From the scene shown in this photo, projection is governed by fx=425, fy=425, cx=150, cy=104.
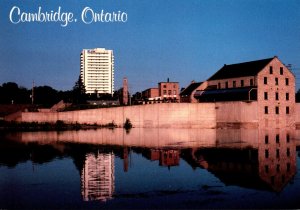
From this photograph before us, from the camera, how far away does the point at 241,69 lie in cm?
7106

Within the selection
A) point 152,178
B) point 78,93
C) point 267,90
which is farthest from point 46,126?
point 78,93

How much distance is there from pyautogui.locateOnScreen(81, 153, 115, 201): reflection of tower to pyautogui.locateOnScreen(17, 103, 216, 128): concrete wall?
35681mm

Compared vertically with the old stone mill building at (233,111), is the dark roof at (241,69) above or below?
above

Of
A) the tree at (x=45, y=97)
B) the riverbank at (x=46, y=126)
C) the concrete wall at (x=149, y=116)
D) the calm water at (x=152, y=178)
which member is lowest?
the calm water at (x=152, y=178)

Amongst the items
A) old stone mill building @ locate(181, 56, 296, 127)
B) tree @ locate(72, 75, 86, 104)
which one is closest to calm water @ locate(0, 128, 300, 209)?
old stone mill building @ locate(181, 56, 296, 127)

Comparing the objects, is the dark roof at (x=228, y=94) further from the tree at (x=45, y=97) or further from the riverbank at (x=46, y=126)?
the tree at (x=45, y=97)

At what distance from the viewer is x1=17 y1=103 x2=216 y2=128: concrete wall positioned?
208ft

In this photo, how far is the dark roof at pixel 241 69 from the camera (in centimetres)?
6608

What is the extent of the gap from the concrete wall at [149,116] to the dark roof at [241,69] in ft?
27.4

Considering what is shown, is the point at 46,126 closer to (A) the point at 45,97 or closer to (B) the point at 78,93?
(A) the point at 45,97

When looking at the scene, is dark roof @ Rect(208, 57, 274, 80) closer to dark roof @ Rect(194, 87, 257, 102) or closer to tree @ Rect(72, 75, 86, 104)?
dark roof @ Rect(194, 87, 257, 102)

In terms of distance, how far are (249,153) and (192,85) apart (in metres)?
56.3

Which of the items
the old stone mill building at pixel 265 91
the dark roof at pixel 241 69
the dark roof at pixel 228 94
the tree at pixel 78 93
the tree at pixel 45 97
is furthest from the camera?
the tree at pixel 78 93

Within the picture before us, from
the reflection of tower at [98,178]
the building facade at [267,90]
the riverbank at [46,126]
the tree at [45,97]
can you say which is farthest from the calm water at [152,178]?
the tree at [45,97]
